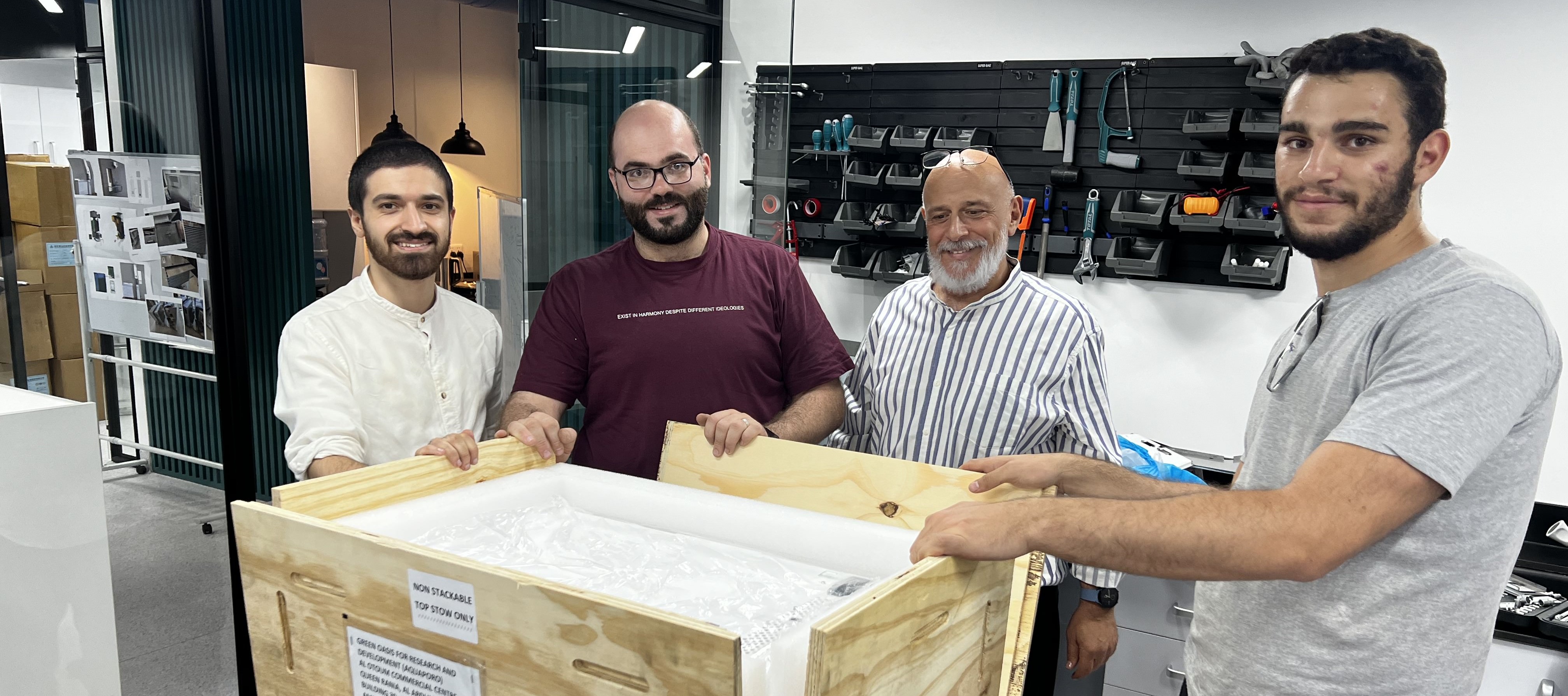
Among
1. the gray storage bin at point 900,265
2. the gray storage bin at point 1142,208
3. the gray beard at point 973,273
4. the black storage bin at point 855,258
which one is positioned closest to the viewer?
the gray beard at point 973,273

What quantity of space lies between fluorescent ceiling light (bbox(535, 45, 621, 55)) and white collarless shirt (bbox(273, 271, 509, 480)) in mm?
1347

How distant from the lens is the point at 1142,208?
323 cm

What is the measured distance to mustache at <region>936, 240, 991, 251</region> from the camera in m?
2.02

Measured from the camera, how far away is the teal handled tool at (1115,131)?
323cm

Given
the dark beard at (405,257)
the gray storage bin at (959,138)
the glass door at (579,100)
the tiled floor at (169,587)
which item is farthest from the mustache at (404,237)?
the gray storage bin at (959,138)

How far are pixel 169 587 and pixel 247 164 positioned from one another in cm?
127

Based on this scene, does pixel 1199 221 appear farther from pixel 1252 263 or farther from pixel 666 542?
pixel 666 542

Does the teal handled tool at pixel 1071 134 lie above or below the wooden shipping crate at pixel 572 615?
above

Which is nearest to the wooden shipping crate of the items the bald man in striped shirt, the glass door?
the bald man in striped shirt

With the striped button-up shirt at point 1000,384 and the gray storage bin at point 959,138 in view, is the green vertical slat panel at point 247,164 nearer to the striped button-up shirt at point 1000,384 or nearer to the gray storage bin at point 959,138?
the striped button-up shirt at point 1000,384

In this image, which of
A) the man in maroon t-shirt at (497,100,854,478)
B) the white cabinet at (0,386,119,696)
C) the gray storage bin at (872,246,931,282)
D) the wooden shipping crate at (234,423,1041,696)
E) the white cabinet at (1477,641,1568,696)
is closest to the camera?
the wooden shipping crate at (234,423,1041,696)

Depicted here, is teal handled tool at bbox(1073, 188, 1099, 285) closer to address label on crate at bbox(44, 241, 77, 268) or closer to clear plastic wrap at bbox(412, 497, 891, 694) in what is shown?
clear plastic wrap at bbox(412, 497, 891, 694)

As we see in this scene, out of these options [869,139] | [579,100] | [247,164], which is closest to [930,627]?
[579,100]

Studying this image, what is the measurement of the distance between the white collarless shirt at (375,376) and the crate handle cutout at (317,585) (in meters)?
0.56
